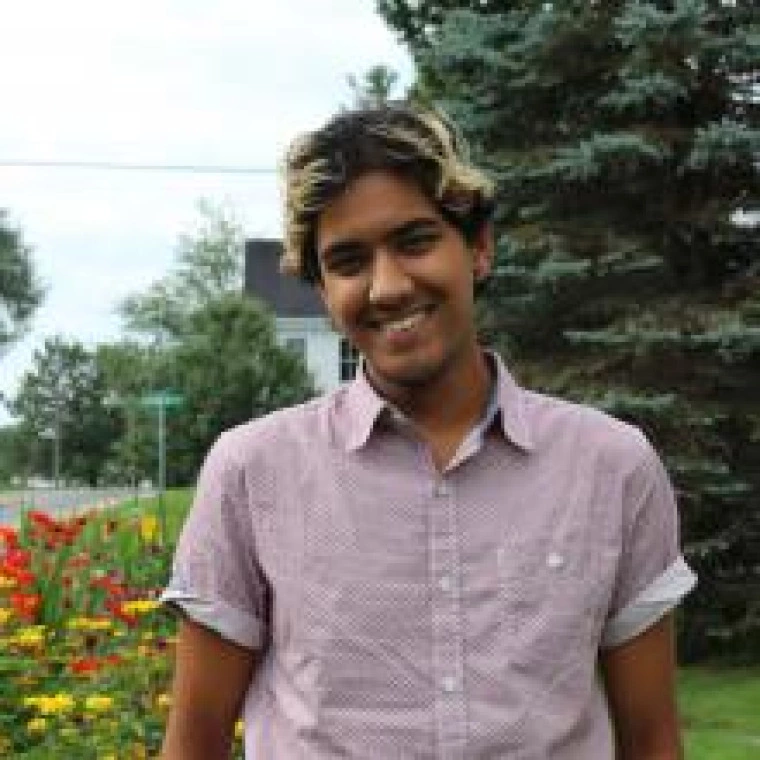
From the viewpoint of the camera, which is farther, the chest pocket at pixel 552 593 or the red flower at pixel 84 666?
the red flower at pixel 84 666

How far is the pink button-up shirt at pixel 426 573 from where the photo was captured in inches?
66.6

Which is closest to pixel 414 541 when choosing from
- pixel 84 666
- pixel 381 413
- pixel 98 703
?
pixel 381 413

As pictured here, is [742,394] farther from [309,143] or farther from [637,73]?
[309,143]

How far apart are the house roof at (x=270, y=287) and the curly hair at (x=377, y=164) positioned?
49.0 meters

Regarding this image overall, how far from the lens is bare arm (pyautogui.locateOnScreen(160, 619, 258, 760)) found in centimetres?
178

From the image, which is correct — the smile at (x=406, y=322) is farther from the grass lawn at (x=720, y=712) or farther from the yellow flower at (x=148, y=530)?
the grass lawn at (x=720, y=712)

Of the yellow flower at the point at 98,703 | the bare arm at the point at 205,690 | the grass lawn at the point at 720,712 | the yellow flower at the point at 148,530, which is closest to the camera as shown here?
the bare arm at the point at 205,690

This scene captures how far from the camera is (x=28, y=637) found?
532 cm

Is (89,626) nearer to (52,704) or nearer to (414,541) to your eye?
(52,704)

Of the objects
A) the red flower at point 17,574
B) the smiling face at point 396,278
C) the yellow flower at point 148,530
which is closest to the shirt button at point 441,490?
the smiling face at point 396,278

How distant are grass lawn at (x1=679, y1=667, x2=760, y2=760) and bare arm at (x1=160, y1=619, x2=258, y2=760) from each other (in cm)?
567

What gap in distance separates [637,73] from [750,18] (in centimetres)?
72

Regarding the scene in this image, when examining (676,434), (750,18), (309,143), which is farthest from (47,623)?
(750,18)

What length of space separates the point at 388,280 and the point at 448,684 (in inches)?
15.5
